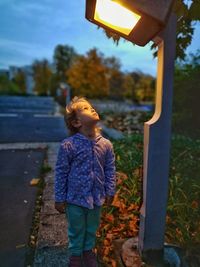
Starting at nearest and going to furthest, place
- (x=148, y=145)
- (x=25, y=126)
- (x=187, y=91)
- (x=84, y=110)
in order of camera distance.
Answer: (x=84, y=110) < (x=148, y=145) < (x=187, y=91) < (x=25, y=126)

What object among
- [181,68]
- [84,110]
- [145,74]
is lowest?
[84,110]

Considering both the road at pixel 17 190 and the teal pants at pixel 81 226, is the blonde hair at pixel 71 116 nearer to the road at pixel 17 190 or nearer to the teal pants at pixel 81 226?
the teal pants at pixel 81 226

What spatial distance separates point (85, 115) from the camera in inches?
94.1

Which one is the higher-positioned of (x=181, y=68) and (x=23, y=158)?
(x=181, y=68)

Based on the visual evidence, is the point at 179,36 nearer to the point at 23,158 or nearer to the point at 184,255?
the point at 184,255

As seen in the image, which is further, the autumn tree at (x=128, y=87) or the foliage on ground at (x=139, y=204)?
the autumn tree at (x=128, y=87)

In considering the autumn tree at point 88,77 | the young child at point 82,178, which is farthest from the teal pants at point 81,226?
the autumn tree at point 88,77

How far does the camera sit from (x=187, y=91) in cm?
889

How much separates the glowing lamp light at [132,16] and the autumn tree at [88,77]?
28.3 m

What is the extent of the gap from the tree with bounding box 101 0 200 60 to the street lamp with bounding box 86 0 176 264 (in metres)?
0.55

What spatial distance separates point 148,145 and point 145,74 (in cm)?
4745

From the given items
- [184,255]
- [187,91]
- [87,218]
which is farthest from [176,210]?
[187,91]

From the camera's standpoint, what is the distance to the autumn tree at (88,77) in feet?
100

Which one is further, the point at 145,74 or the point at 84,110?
the point at 145,74
